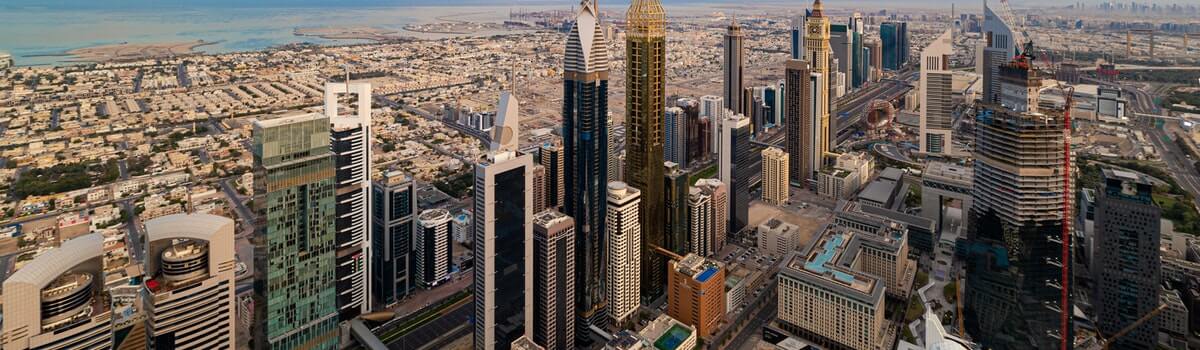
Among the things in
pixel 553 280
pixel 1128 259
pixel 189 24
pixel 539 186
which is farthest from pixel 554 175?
pixel 189 24

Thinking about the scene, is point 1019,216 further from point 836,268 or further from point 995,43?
point 995,43

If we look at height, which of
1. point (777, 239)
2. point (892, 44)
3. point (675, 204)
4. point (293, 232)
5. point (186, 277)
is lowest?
point (777, 239)

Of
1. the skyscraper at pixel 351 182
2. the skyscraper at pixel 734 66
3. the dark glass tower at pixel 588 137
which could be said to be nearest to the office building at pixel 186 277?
the skyscraper at pixel 351 182

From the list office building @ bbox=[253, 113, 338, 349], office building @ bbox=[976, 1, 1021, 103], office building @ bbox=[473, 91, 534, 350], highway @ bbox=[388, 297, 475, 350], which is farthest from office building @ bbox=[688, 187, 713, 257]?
office building @ bbox=[976, 1, 1021, 103]

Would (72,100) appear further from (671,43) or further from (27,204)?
(671,43)

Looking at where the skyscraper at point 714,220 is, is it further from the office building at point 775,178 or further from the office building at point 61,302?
the office building at point 61,302
